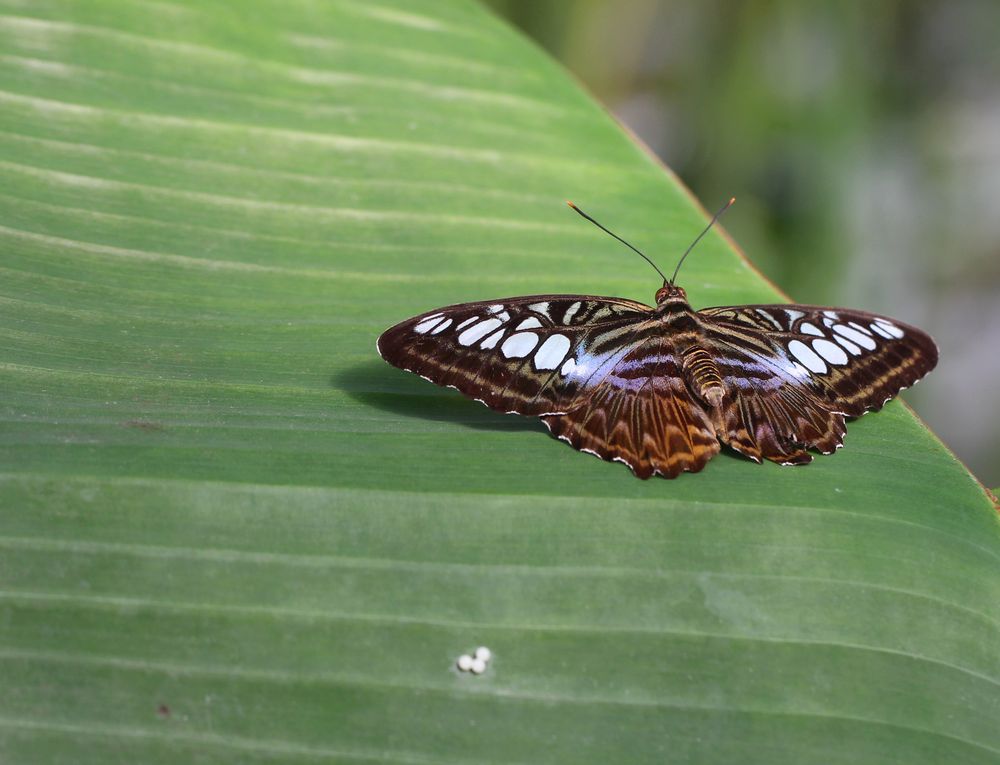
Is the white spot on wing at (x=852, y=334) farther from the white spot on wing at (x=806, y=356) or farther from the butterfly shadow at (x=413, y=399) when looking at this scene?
the butterfly shadow at (x=413, y=399)

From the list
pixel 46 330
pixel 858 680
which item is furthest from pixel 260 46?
pixel 858 680

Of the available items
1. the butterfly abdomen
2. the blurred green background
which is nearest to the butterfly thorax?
the butterfly abdomen

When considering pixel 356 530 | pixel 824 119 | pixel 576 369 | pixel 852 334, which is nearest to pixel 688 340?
pixel 576 369

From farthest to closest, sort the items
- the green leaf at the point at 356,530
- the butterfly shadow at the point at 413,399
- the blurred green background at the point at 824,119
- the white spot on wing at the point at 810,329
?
the blurred green background at the point at 824,119 → the white spot on wing at the point at 810,329 → the butterfly shadow at the point at 413,399 → the green leaf at the point at 356,530

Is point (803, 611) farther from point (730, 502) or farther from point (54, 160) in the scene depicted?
point (54, 160)

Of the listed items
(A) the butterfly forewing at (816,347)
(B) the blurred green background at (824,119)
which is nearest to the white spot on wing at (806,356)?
(A) the butterfly forewing at (816,347)

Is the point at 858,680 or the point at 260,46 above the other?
the point at 260,46

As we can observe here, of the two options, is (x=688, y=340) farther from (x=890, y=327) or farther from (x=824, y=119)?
(x=824, y=119)
